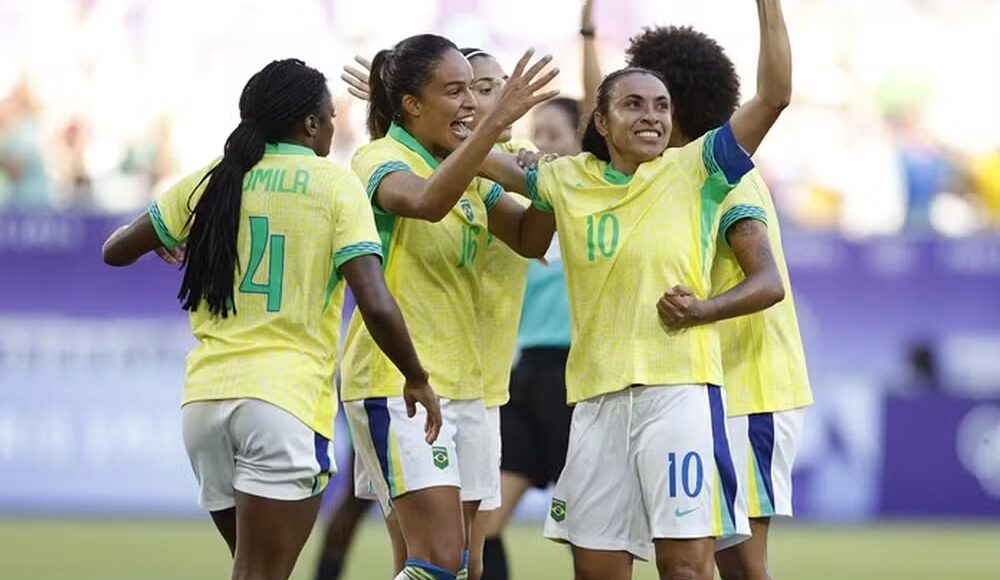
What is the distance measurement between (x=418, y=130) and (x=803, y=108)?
35.9 feet

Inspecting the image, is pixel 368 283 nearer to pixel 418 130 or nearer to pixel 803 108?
pixel 418 130

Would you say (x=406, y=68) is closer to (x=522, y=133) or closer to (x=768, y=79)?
(x=768, y=79)

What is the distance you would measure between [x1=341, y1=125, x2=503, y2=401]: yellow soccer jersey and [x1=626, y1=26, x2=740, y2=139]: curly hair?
0.85m

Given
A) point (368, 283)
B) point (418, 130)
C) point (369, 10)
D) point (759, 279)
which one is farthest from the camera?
point (369, 10)

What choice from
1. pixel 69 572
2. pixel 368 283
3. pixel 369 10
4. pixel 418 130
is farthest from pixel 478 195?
pixel 369 10

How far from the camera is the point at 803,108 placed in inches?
692

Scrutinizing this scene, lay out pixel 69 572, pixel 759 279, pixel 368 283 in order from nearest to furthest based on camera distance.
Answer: pixel 368 283
pixel 759 279
pixel 69 572

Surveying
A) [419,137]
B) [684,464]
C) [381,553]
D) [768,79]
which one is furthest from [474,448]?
[381,553]

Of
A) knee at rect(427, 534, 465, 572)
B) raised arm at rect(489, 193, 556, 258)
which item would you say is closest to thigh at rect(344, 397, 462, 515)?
knee at rect(427, 534, 465, 572)

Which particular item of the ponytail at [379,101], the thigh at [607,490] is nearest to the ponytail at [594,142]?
the ponytail at [379,101]

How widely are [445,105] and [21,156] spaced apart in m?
10.5

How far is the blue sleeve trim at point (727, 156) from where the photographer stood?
641 cm

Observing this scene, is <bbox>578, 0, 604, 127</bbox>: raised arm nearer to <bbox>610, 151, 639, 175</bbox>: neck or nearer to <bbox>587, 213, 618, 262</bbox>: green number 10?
<bbox>610, 151, 639, 175</bbox>: neck

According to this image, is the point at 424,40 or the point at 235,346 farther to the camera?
the point at 424,40
